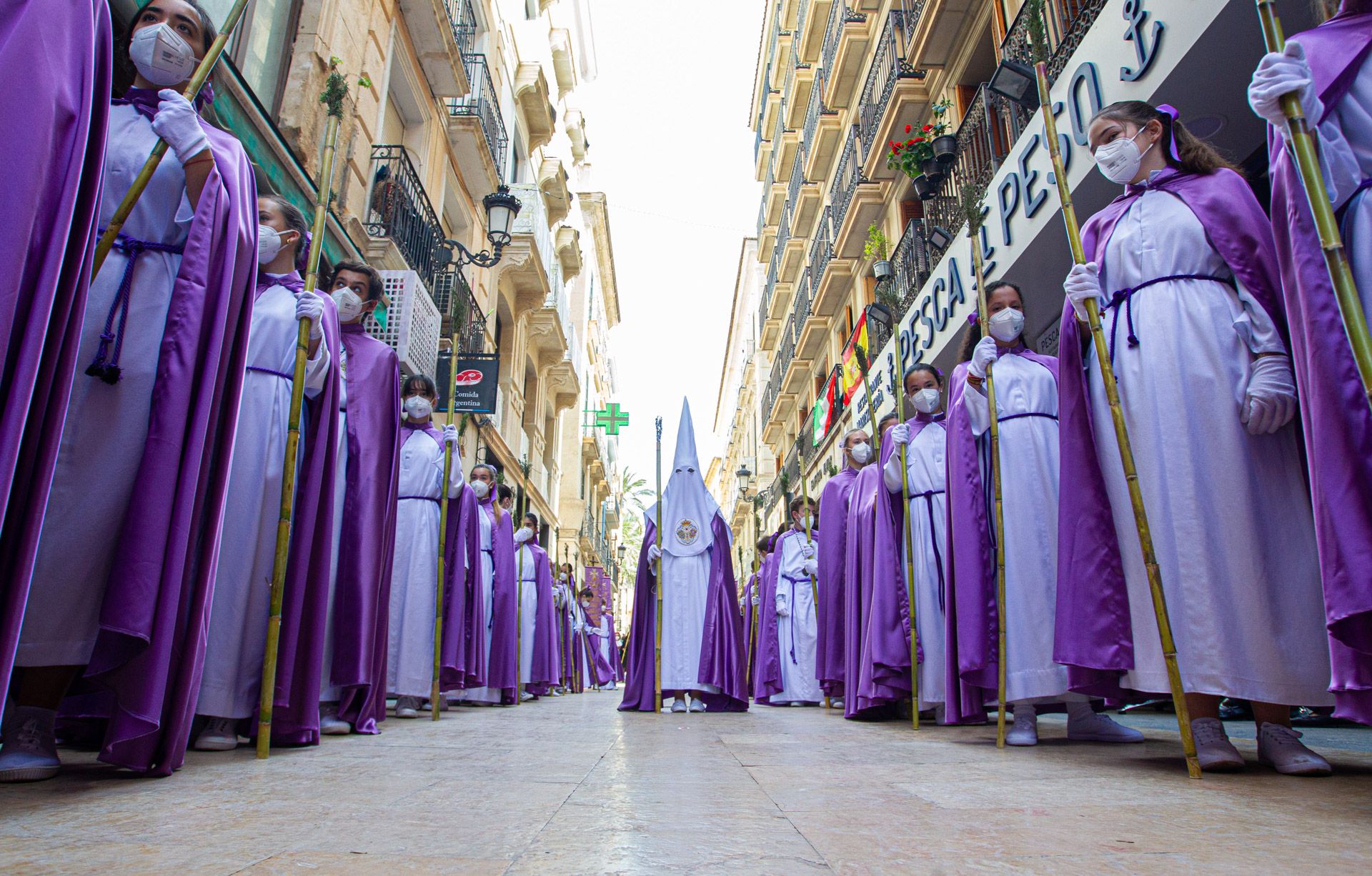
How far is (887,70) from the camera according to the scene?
1466cm

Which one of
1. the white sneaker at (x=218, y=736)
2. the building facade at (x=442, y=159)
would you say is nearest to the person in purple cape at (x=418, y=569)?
the building facade at (x=442, y=159)

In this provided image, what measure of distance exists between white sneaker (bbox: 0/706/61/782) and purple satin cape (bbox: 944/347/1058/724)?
11.4ft

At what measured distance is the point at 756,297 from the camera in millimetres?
38438

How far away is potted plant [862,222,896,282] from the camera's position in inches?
271

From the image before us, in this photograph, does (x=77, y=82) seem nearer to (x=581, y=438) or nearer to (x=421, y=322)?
(x=421, y=322)

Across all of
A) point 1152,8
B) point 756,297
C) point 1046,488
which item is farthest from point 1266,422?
point 756,297

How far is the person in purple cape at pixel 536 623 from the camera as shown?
35.1ft

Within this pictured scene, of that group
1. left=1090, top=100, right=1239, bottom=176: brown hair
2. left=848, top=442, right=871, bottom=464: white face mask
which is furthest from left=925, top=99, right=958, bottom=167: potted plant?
left=1090, top=100, right=1239, bottom=176: brown hair

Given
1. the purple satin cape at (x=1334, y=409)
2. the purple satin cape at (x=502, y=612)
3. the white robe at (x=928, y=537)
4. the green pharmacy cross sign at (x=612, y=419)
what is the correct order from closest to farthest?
the purple satin cape at (x=1334, y=409) < the white robe at (x=928, y=537) < the purple satin cape at (x=502, y=612) < the green pharmacy cross sign at (x=612, y=419)

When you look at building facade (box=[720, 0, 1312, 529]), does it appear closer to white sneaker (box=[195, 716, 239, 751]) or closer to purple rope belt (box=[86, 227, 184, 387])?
purple rope belt (box=[86, 227, 184, 387])

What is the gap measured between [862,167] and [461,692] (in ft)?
37.2

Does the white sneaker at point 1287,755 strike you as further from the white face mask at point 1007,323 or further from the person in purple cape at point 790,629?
the person in purple cape at point 790,629

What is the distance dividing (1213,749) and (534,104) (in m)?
17.9

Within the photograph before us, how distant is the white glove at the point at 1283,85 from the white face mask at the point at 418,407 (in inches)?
208
